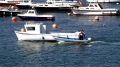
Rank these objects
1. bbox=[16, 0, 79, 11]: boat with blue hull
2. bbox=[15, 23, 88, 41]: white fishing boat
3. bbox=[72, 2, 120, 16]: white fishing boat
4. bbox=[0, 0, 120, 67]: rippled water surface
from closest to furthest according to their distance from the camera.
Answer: bbox=[0, 0, 120, 67]: rippled water surface, bbox=[15, 23, 88, 41]: white fishing boat, bbox=[72, 2, 120, 16]: white fishing boat, bbox=[16, 0, 79, 11]: boat with blue hull

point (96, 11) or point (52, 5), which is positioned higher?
point (96, 11)

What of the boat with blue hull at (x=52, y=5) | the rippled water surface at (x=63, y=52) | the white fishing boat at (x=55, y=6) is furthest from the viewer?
the boat with blue hull at (x=52, y=5)

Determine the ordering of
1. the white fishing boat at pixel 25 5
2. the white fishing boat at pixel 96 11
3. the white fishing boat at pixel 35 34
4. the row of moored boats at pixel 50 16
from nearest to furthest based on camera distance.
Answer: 1. the row of moored boats at pixel 50 16
2. the white fishing boat at pixel 35 34
3. the white fishing boat at pixel 96 11
4. the white fishing boat at pixel 25 5

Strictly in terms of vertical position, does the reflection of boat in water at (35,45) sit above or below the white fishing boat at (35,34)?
below

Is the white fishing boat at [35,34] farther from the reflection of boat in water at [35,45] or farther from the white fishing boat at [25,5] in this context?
the white fishing boat at [25,5]

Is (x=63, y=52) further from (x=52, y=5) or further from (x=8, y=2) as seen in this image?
→ (x=8, y=2)

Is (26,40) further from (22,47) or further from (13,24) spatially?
(13,24)

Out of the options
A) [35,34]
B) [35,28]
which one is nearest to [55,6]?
[35,28]

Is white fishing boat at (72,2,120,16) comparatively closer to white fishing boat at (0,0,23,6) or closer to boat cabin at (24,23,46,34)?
white fishing boat at (0,0,23,6)

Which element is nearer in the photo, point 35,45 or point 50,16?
point 35,45

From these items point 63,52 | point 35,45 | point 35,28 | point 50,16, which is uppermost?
point 35,28

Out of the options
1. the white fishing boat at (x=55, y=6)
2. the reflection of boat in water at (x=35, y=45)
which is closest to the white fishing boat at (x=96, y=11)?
the white fishing boat at (x=55, y=6)

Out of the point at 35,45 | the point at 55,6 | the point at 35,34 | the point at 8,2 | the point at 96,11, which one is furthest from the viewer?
the point at 8,2

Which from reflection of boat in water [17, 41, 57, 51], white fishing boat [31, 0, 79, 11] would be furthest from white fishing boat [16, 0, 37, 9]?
reflection of boat in water [17, 41, 57, 51]
